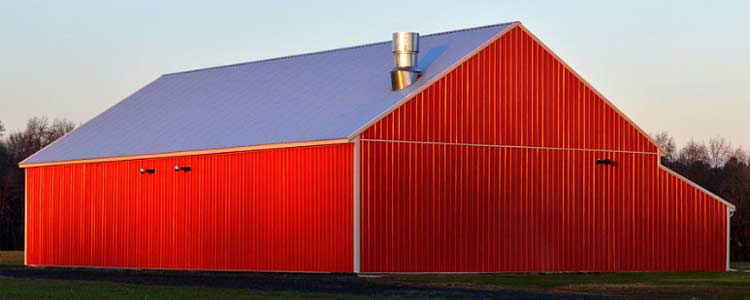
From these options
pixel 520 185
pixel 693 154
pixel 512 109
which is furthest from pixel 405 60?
pixel 693 154

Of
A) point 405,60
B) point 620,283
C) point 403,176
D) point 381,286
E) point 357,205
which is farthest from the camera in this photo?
point 405,60

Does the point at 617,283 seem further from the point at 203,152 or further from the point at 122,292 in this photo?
the point at 203,152

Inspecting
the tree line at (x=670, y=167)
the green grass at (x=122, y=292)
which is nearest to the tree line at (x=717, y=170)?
the tree line at (x=670, y=167)

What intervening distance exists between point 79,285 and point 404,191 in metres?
9.83

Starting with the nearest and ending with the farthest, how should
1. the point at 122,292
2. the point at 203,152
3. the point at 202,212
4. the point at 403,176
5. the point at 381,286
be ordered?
1. the point at 122,292
2. the point at 381,286
3. the point at 403,176
4. the point at 203,152
5. the point at 202,212

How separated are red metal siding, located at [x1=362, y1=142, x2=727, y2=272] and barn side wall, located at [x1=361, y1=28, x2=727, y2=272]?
3cm

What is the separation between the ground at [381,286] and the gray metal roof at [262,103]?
4.54m

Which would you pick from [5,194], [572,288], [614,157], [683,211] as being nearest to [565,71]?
[614,157]

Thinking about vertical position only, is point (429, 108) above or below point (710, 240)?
above

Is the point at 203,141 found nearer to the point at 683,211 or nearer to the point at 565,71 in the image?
the point at 565,71

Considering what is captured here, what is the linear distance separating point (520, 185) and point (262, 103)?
925cm

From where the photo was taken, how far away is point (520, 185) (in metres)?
42.7

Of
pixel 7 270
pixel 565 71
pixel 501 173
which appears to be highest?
pixel 565 71

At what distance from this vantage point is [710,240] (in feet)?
155
